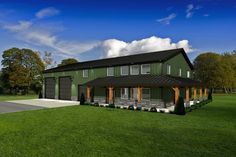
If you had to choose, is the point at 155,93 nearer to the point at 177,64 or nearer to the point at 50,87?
the point at 177,64

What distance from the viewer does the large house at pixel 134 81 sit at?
19.8 m

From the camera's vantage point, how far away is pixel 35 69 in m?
53.1

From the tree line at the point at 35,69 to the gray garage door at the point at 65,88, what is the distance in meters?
16.9

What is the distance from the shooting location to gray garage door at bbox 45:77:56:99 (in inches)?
1361

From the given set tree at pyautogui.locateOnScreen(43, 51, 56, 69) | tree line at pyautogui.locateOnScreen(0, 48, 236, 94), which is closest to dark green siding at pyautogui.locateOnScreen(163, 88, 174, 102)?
tree line at pyautogui.locateOnScreen(0, 48, 236, 94)

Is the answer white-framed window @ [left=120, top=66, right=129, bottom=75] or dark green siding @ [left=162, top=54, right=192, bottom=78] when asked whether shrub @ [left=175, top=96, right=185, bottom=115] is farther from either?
white-framed window @ [left=120, top=66, right=129, bottom=75]

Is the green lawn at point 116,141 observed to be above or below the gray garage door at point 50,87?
below

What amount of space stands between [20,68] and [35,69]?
179 inches

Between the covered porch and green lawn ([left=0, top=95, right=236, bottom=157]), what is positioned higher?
the covered porch

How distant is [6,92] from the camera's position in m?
57.9

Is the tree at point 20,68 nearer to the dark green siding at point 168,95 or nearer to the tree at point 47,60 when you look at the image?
the tree at point 47,60

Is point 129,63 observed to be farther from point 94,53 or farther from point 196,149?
point 94,53

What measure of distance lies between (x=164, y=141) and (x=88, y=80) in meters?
22.4

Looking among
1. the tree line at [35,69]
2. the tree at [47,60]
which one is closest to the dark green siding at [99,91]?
the tree line at [35,69]
